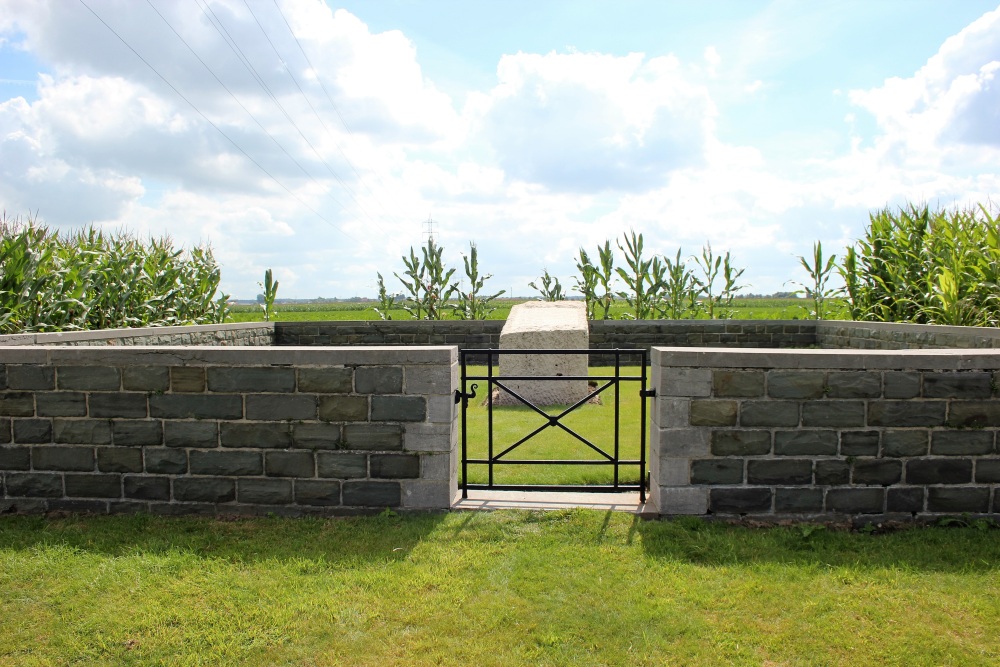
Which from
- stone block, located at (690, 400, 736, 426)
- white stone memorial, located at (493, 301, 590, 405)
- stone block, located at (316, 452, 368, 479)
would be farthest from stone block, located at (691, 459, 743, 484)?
white stone memorial, located at (493, 301, 590, 405)

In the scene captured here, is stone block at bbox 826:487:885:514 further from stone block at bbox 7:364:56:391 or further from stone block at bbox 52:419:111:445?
stone block at bbox 7:364:56:391

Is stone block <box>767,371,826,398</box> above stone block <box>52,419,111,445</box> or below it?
above

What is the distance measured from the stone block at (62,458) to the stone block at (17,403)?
0.25 m

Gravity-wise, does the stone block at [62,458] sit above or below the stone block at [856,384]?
below

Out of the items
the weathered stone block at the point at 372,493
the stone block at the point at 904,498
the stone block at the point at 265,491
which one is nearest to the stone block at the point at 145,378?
the stone block at the point at 265,491

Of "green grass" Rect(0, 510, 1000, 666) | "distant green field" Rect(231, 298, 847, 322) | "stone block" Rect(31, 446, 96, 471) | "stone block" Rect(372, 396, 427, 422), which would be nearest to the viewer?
"green grass" Rect(0, 510, 1000, 666)

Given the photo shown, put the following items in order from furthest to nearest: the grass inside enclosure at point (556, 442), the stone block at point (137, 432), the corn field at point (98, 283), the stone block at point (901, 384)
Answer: the corn field at point (98, 283), the grass inside enclosure at point (556, 442), the stone block at point (137, 432), the stone block at point (901, 384)

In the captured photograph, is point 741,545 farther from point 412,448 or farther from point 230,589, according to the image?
point 230,589

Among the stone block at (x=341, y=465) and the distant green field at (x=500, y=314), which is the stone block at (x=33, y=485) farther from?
the distant green field at (x=500, y=314)

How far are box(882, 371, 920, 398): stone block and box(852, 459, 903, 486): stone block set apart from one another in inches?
15.7

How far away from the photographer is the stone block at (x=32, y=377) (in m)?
4.26

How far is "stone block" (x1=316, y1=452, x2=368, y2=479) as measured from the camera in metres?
4.05

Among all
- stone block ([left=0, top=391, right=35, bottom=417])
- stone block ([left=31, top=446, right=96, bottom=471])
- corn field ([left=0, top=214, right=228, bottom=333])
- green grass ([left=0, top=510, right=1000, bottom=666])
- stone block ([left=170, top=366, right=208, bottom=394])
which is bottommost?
green grass ([left=0, top=510, right=1000, bottom=666])

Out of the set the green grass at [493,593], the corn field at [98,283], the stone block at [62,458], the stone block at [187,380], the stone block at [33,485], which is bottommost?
the green grass at [493,593]
